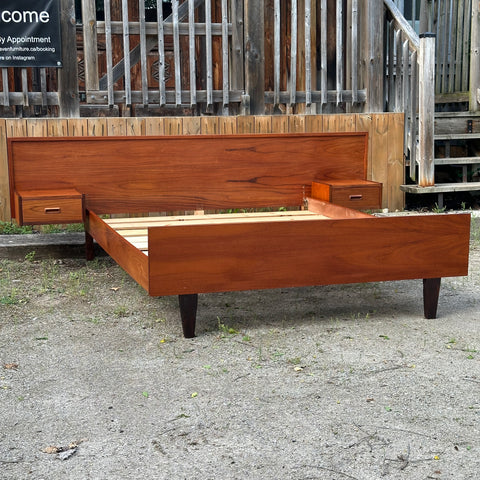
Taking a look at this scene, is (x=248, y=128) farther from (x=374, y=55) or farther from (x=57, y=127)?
(x=57, y=127)

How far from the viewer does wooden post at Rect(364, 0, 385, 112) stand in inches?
291

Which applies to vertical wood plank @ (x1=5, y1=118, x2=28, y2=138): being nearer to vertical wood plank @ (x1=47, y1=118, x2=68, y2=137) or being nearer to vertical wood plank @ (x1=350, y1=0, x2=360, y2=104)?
vertical wood plank @ (x1=47, y1=118, x2=68, y2=137)

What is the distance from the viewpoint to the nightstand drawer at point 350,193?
538 centimetres

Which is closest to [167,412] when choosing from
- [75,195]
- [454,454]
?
[454,454]

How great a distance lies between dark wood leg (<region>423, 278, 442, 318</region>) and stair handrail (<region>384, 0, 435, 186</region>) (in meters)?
3.61

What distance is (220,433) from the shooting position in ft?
8.09

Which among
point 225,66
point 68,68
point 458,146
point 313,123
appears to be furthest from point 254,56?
point 458,146

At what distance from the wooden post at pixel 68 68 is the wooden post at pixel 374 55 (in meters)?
2.85

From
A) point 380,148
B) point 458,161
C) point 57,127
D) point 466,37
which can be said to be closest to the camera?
point 57,127

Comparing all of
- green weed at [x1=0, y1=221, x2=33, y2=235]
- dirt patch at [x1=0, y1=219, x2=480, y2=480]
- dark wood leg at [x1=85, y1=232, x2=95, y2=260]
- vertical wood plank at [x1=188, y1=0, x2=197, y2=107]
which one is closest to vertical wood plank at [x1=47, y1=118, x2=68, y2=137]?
green weed at [x1=0, y1=221, x2=33, y2=235]

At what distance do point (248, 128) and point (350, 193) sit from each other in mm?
1909

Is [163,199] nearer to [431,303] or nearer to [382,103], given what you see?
[431,303]

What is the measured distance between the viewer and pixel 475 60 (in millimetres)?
8773

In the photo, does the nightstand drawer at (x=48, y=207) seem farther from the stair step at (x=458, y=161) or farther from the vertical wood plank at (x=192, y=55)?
the stair step at (x=458, y=161)
